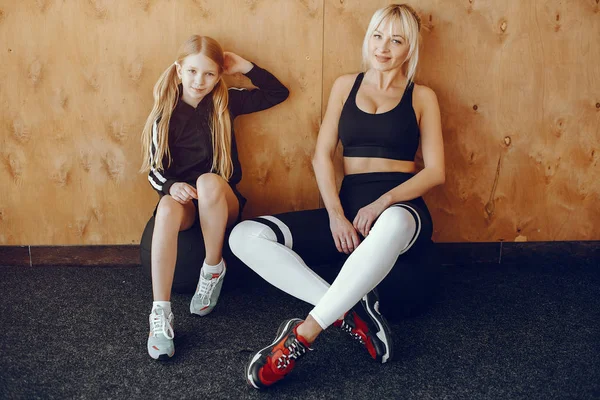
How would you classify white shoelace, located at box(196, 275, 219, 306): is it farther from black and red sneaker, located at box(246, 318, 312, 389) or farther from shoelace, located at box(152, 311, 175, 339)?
black and red sneaker, located at box(246, 318, 312, 389)

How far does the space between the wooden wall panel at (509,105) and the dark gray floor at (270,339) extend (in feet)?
1.06

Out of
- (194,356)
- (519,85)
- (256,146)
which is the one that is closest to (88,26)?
(256,146)

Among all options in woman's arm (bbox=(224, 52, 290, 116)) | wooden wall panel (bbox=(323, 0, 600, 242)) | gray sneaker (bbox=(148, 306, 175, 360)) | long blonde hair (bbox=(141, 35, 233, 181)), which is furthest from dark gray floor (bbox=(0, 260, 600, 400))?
woman's arm (bbox=(224, 52, 290, 116))

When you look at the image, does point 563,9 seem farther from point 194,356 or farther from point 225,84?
point 194,356

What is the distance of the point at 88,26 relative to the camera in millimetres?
2113

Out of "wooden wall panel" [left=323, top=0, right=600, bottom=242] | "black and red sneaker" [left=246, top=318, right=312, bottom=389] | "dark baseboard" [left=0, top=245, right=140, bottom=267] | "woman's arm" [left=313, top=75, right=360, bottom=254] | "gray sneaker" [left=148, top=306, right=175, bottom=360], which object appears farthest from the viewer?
"dark baseboard" [left=0, top=245, right=140, bottom=267]

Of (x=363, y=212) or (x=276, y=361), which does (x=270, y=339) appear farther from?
(x=363, y=212)

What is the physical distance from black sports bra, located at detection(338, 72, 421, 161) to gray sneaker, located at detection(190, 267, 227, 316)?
709 millimetres

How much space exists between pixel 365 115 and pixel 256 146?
52 centimetres

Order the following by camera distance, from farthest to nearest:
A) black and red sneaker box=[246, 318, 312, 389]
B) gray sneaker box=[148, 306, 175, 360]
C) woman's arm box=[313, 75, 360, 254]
→ woman's arm box=[313, 75, 360, 254] → gray sneaker box=[148, 306, 175, 360] → black and red sneaker box=[246, 318, 312, 389]

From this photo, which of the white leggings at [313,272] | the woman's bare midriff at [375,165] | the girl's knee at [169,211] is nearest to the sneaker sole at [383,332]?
the white leggings at [313,272]

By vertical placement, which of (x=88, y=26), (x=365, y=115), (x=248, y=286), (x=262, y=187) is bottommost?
(x=248, y=286)

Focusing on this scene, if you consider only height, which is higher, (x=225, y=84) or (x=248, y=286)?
(x=225, y=84)

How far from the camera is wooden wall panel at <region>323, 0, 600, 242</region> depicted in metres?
2.22
